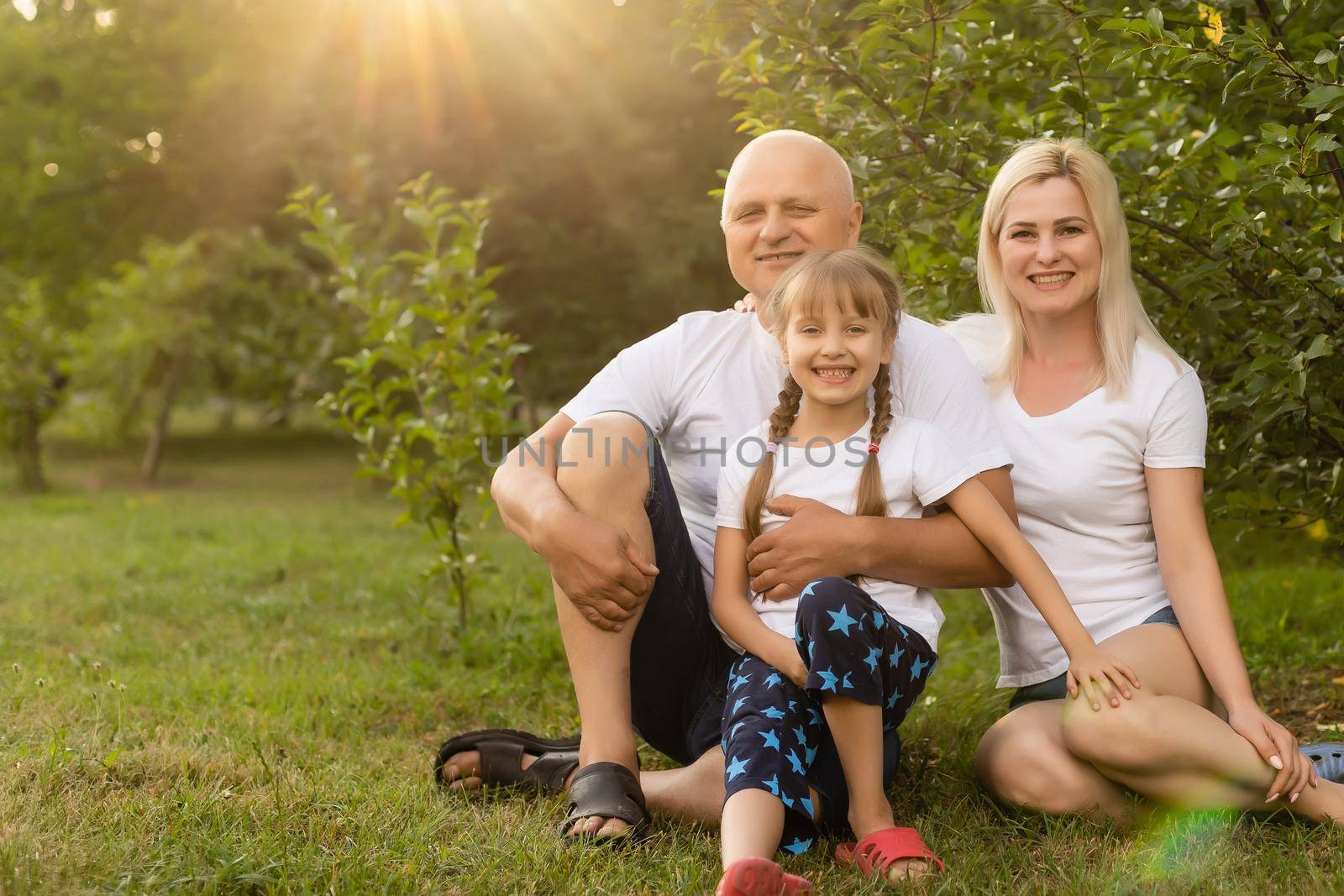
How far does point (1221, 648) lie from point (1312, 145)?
1.02 m

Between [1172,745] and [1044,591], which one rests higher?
[1044,591]

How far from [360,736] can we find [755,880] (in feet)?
5.25

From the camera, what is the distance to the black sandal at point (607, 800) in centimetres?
212

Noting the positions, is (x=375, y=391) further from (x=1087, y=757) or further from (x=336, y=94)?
(x=336, y=94)

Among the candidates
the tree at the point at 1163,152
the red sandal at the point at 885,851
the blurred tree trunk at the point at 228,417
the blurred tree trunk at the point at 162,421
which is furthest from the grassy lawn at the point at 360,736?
the blurred tree trunk at the point at 228,417

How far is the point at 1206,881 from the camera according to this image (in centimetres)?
188

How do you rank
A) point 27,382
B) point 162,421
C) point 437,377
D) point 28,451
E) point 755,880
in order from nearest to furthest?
point 755,880 → point 437,377 → point 27,382 → point 28,451 → point 162,421

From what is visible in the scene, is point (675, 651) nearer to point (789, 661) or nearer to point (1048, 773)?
point (789, 661)

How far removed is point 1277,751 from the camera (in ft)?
6.60

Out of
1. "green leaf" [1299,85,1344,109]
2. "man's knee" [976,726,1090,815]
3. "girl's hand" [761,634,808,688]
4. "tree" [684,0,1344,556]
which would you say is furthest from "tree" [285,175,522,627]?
"green leaf" [1299,85,1344,109]

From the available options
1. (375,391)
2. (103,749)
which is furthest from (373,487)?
(103,749)

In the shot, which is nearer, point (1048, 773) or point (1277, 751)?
point (1277, 751)

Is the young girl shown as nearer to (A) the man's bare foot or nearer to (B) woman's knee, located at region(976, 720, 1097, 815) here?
(B) woman's knee, located at region(976, 720, 1097, 815)

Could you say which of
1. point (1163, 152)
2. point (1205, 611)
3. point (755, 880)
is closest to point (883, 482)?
point (1205, 611)
